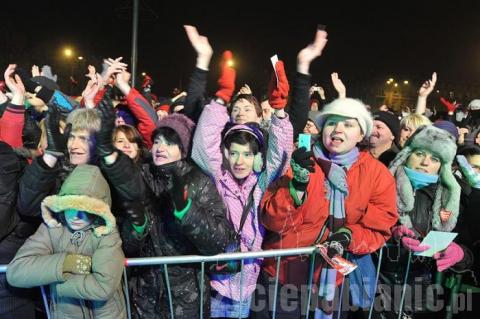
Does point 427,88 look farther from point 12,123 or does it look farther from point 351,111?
point 12,123

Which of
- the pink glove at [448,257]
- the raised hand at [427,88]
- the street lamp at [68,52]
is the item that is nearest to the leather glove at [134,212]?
the pink glove at [448,257]

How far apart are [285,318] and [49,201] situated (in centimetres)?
183

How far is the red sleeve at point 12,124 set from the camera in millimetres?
3410

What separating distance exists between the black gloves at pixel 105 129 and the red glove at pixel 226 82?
105 cm

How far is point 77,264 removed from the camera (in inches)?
97.0

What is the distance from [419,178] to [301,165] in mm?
1495

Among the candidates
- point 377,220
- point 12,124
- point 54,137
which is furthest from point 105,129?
point 377,220

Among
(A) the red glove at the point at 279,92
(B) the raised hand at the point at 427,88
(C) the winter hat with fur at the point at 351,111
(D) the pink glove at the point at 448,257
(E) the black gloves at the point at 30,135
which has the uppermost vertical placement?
(B) the raised hand at the point at 427,88

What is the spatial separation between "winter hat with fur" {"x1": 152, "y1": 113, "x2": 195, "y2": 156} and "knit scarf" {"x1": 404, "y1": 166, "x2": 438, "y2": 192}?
73.3 inches

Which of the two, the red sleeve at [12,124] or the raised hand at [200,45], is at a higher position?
the raised hand at [200,45]

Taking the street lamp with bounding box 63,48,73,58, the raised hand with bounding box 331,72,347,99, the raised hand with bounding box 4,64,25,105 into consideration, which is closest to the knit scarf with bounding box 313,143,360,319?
the raised hand with bounding box 331,72,347,99

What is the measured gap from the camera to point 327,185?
305 centimetres

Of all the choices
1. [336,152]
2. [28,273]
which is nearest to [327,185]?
Result: [336,152]

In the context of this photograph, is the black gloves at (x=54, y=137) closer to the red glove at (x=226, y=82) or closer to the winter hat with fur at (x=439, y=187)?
the red glove at (x=226, y=82)
